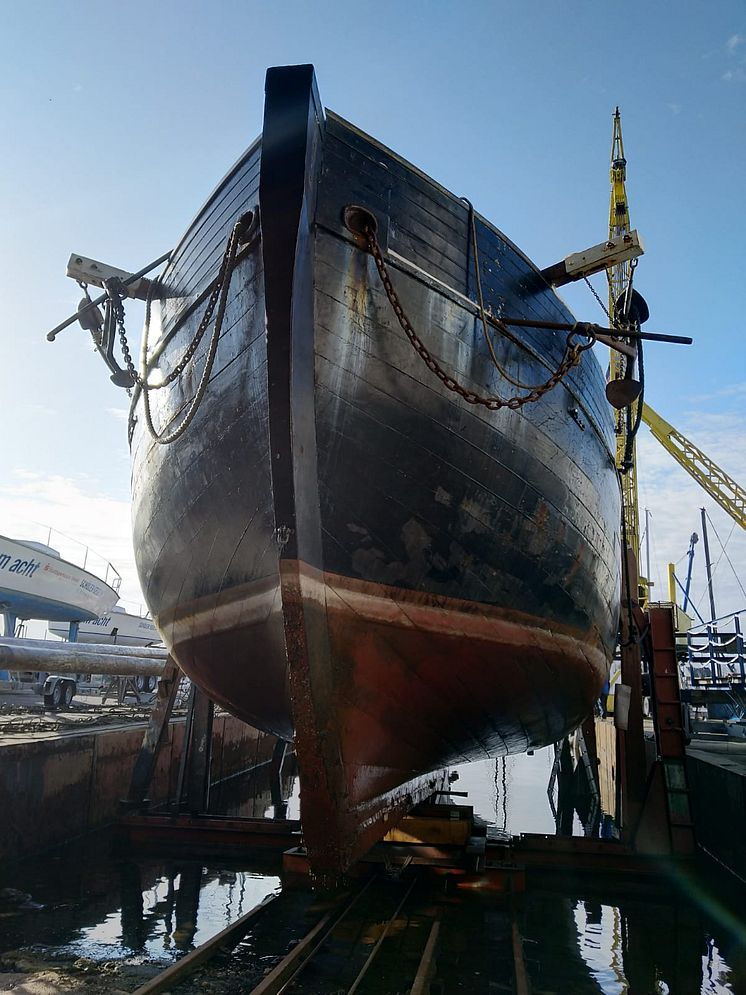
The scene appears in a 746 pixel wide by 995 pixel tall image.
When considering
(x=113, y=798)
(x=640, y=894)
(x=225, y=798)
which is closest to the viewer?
(x=640, y=894)

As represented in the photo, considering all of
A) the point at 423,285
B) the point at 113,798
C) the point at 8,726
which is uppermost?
the point at 423,285

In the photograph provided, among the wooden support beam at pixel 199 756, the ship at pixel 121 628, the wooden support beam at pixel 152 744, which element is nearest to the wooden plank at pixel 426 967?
the wooden support beam at pixel 199 756

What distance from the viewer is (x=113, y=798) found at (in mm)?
7137

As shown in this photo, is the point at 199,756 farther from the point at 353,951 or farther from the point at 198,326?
the point at 198,326

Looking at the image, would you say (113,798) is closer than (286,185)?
No

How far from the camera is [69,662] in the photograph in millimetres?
8602

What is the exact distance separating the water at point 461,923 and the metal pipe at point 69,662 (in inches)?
88.8

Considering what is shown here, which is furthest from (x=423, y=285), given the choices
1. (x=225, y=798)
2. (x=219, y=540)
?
(x=225, y=798)

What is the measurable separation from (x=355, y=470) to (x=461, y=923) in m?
3.14

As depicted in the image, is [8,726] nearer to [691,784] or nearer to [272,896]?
[272,896]

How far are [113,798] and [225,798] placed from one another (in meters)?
3.49

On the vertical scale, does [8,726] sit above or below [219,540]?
below

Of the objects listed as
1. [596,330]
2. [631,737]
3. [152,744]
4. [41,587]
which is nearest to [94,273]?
[596,330]

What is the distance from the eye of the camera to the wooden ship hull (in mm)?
3283
